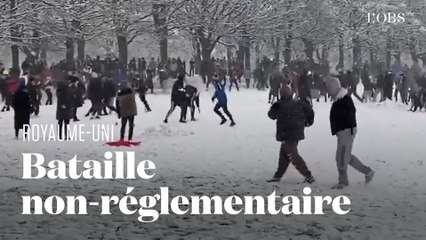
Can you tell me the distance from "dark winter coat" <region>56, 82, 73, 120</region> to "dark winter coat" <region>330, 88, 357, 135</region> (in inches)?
359

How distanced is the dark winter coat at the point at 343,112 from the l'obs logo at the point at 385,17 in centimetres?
4492

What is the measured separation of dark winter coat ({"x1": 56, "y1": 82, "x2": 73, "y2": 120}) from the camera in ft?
64.2

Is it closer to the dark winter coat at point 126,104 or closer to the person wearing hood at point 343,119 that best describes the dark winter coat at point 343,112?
the person wearing hood at point 343,119

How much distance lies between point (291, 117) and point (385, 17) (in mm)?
45943

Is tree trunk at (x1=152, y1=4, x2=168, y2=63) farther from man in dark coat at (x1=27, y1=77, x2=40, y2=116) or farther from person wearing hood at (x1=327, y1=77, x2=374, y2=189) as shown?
person wearing hood at (x1=327, y1=77, x2=374, y2=189)

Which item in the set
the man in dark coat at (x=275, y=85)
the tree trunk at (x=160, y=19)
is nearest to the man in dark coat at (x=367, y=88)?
the man in dark coat at (x=275, y=85)

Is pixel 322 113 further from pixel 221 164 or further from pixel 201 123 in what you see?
pixel 221 164

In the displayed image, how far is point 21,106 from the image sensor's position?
19.2 m

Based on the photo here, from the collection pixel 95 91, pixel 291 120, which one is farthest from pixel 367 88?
pixel 291 120

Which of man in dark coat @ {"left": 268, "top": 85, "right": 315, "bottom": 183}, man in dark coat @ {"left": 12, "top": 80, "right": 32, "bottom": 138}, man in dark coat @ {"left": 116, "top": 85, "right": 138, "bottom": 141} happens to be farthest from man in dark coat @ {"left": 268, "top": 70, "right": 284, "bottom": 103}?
man in dark coat @ {"left": 268, "top": 85, "right": 315, "bottom": 183}

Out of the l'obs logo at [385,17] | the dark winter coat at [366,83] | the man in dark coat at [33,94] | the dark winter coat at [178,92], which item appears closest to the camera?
the dark winter coat at [178,92]

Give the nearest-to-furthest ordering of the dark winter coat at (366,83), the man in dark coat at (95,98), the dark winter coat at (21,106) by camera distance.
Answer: the dark winter coat at (21,106)
the man in dark coat at (95,98)
the dark winter coat at (366,83)

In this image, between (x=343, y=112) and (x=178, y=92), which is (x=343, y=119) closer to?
(x=343, y=112)

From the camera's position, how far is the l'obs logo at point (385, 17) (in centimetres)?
5622
